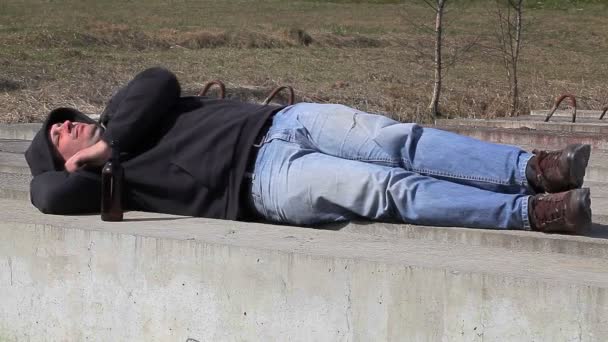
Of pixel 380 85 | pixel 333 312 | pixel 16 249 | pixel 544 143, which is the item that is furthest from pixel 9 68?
pixel 333 312

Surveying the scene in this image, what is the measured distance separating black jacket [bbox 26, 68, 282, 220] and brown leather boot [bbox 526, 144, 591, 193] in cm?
107

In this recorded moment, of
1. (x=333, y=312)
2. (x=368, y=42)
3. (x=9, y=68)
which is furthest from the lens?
(x=368, y=42)

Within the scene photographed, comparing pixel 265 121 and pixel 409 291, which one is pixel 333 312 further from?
pixel 265 121

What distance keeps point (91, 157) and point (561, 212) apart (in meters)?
1.81

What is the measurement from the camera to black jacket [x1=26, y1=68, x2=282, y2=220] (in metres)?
4.23

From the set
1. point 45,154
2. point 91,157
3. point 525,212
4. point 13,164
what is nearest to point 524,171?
point 525,212

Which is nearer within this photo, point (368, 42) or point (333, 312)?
point (333, 312)

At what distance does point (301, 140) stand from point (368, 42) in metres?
23.4

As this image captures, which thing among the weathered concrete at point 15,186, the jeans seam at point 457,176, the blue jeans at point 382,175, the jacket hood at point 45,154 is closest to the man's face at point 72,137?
the jacket hood at point 45,154

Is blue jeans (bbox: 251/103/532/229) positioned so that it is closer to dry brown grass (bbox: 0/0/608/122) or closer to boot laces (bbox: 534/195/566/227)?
boot laces (bbox: 534/195/566/227)

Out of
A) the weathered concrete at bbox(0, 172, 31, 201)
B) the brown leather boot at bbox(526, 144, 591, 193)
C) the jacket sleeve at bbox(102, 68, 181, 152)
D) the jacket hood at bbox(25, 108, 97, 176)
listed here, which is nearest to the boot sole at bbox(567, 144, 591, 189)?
the brown leather boot at bbox(526, 144, 591, 193)

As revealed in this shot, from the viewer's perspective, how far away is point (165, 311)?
381cm

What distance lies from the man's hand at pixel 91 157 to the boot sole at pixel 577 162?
175cm

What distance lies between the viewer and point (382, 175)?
13.2ft
